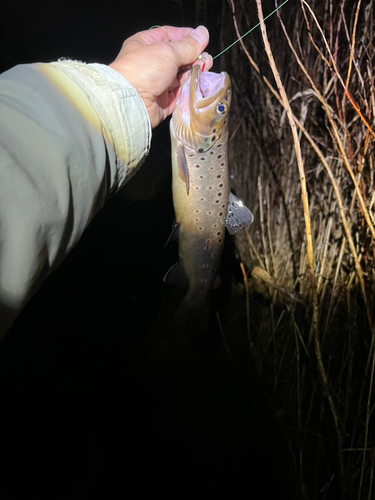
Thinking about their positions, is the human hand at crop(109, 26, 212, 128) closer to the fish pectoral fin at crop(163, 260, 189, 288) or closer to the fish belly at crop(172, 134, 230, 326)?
the fish belly at crop(172, 134, 230, 326)

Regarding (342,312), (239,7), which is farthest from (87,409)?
(239,7)

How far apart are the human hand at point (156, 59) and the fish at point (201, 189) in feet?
0.24

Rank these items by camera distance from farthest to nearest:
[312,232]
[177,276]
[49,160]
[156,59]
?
[312,232], [177,276], [156,59], [49,160]

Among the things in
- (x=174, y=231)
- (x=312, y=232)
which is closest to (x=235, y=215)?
(x=174, y=231)

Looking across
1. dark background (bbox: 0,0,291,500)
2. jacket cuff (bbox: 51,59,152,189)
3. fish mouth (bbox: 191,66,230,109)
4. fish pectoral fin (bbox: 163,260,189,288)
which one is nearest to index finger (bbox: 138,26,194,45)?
fish mouth (bbox: 191,66,230,109)

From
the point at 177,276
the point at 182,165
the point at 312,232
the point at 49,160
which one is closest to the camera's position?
the point at 49,160

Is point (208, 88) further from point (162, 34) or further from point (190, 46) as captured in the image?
point (162, 34)

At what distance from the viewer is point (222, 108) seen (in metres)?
1.00

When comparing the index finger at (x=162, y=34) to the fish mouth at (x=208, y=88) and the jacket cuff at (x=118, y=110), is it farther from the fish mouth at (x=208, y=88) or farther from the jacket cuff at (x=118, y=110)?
the jacket cuff at (x=118, y=110)

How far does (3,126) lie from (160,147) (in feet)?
4.41

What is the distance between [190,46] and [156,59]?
0.55 feet

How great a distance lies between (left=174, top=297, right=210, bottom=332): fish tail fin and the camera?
4.01 feet

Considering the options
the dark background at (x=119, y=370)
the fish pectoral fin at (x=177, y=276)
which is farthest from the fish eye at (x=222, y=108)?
the dark background at (x=119, y=370)

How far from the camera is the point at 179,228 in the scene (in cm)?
114
